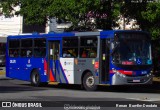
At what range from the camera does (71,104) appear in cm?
1648

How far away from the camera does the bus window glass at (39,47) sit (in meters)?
27.3

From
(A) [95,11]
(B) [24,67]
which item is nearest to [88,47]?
(A) [95,11]

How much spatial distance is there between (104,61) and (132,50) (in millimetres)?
1360

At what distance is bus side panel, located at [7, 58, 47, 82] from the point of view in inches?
1081

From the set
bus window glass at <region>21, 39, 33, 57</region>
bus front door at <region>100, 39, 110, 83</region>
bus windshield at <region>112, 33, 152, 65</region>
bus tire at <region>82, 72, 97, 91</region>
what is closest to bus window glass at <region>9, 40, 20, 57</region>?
bus window glass at <region>21, 39, 33, 57</region>

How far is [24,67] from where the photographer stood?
93.7 feet

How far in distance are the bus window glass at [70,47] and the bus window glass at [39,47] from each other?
1.62 meters

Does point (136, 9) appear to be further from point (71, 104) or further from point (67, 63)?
point (71, 104)

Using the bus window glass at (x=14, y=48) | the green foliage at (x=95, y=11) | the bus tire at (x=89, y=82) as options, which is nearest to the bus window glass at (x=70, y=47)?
the bus tire at (x=89, y=82)

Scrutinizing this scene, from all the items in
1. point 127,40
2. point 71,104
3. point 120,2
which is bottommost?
point 71,104

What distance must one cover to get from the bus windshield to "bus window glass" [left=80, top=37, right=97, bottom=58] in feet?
3.84

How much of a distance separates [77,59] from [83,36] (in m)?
1.16

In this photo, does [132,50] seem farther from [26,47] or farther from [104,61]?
[26,47]

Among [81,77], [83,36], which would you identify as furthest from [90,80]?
[83,36]
